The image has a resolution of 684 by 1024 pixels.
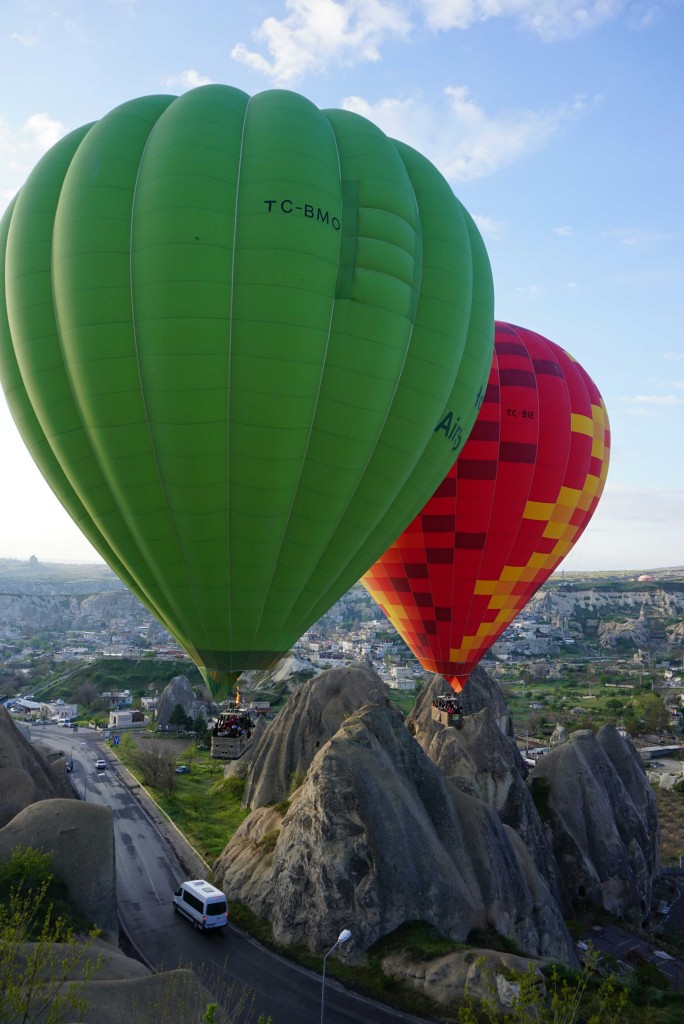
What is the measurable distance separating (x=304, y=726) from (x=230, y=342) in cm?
3107

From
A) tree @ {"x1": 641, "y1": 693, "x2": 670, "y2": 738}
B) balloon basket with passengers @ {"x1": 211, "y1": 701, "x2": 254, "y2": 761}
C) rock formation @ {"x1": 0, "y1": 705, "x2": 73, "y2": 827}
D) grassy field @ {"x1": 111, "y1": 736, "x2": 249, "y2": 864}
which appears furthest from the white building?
balloon basket with passengers @ {"x1": 211, "y1": 701, "x2": 254, "y2": 761}

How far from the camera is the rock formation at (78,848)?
65.7ft

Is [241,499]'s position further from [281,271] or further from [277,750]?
[277,750]

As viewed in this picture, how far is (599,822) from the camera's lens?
32969mm

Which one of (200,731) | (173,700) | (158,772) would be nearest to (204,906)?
(158,772)

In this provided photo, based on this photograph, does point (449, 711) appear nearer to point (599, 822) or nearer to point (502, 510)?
point (599, 822)

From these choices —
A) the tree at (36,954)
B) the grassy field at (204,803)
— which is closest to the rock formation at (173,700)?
the grassy field at (204,803)

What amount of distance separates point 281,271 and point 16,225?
22.7ft

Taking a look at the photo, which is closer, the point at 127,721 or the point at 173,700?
the point at 127,721

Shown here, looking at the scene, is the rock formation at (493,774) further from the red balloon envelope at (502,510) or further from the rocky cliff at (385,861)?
the rocky cliff at (385,861)

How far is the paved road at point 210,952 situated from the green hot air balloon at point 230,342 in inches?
320

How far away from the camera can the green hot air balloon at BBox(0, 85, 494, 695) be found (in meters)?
14.7

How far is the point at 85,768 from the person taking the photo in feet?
183

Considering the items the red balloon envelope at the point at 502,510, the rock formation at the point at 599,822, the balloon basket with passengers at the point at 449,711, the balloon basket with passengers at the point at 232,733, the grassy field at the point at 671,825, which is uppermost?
the red balloon envelope at the point at 502,510
